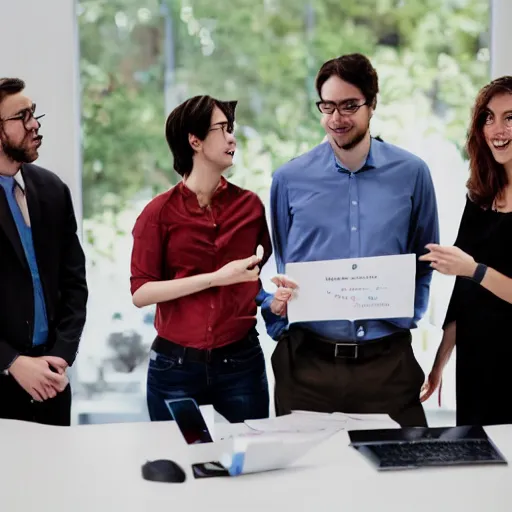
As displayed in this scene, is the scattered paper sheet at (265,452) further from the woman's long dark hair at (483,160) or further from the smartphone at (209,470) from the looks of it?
the woman's long dark hair at (483,160)

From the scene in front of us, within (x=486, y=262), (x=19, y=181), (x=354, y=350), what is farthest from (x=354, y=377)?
(x=19, y=181)

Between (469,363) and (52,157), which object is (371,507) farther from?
(52,157)

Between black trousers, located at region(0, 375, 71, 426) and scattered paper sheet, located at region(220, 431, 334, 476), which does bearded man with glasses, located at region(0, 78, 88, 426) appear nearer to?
black trousers, located at region(0, 375, 71, 426)

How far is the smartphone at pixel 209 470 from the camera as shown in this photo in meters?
1.88

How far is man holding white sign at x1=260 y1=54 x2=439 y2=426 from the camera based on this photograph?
8.37ft

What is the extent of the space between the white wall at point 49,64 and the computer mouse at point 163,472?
2309 mm

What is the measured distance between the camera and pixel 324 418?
89.0 inches

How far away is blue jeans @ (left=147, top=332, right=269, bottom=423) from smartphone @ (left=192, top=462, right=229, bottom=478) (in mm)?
679

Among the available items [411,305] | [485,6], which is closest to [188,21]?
[485,6]

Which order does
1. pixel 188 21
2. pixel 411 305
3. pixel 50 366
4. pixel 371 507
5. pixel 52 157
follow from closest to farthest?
1. pixel 371 507
2. pixel 411 305
3. pixel 50 366
4. pixel 52 157
5. pixel 188 21

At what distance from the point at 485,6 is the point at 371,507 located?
11.2 feet

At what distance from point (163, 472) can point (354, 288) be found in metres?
0.85

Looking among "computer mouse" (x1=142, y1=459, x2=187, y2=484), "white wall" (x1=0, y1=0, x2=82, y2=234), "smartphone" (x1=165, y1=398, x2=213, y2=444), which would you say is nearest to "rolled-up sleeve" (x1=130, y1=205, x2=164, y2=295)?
"smartphone" (x1=165, y1=398, x2=213, y2=444)

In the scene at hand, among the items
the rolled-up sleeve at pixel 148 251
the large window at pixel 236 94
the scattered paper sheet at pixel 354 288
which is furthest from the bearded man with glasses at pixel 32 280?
the large window at pixel 236 94
